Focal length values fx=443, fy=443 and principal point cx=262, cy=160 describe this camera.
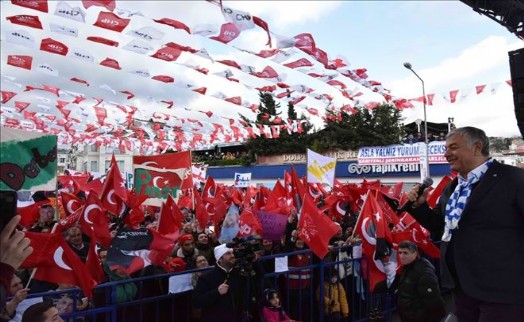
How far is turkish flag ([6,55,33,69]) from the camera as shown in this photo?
11.0 m

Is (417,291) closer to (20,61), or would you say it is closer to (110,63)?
(110,63)

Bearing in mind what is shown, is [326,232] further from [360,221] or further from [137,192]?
[137,192]

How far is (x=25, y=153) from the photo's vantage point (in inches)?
100

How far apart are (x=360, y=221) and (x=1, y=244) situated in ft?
16.6

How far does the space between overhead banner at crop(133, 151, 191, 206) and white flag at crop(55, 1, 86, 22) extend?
8.52ft

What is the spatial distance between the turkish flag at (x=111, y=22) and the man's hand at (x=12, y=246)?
6.63 m

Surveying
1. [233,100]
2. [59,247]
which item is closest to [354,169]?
[233,100]

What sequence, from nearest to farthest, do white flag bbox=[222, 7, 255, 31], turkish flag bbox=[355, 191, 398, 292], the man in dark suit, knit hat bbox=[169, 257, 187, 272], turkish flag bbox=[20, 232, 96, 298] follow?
the man in dark suit → turkish flag bbox=[20, 232, 96, 298] → knit hat bbox=[169, 257, 187, 272] → turkish flag bbox=[355, 191, 398, 292] → white flag bbox=[222, 7, 255, 31]

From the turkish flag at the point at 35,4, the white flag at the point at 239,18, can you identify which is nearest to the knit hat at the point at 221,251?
the white flag at the point at 239,18

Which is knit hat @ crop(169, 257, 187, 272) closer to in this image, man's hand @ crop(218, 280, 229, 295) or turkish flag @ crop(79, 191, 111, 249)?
man's hand @ crop(218, 280, 229, 295)

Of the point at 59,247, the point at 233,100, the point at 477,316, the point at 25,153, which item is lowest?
the point at 477,316

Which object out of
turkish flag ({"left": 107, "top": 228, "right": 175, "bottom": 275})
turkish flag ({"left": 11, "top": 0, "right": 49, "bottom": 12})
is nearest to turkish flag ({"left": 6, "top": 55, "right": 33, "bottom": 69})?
turkish flag ({"left": 11, "top": 0, "right": 49, "bottom": 12})

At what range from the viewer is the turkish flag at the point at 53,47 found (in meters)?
9.49

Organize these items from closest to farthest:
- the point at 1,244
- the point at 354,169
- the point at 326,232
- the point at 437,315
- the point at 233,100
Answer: the point at 1,244
the point at 437,315
the point at 326,232
the point at 233,100
the point at 354,169
